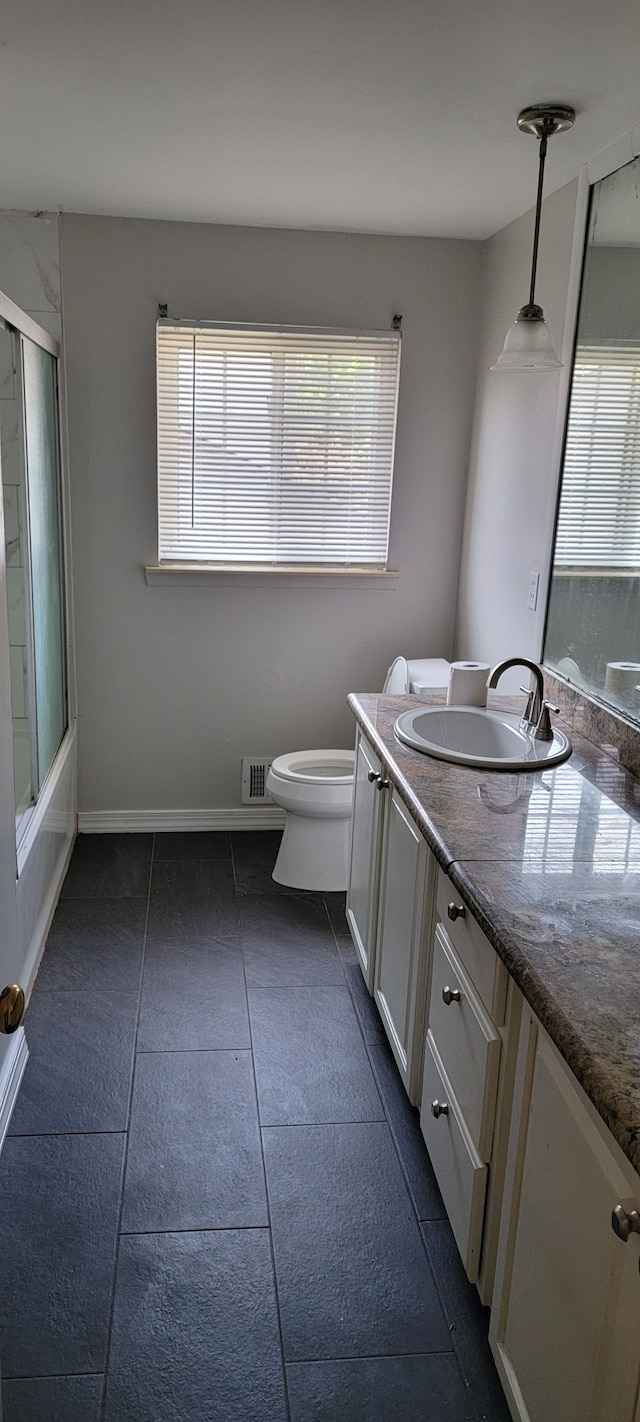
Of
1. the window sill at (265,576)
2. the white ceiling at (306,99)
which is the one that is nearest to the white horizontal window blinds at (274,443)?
the window sill at (265,576)

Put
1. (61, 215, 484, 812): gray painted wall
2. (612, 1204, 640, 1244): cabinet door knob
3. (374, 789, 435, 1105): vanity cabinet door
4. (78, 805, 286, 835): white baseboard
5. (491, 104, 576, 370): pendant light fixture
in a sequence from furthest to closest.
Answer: (78, 805, 286, 835): white baseboard
(61, 215, 484, 812): gray painted wall
(491, 104, 576, 370): pendant light fixture
(374, 789, 435, 1105): vanity cabinet door
(612, 1204, 640, 1244): cabinet door knob

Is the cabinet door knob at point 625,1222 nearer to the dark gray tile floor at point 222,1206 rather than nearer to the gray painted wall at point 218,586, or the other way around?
the dark gray tile floor at point 222,1206

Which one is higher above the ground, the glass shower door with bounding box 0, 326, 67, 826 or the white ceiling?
the white ceiling

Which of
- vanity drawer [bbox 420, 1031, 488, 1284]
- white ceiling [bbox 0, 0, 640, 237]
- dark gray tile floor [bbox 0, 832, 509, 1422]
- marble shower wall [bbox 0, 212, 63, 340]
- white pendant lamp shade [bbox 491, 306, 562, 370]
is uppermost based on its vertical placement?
white ceiling [bbox 0, 0, 640, 237]

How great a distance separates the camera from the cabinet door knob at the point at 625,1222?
1.07m

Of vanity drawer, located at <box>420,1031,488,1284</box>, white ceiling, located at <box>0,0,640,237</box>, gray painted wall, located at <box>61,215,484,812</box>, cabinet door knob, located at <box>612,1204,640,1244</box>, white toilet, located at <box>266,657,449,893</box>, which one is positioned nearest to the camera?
cabinet door knob, located at <box>612,1204,640,1244</box>

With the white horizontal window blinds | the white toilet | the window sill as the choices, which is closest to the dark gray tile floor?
the white toilet

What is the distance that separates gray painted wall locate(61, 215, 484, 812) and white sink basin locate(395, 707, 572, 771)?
1.27 m

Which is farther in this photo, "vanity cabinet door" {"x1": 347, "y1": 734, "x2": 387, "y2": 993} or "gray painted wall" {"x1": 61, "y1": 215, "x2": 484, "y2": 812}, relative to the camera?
"gray painted wall" {"x1": 61, "y1": 215, "x2": 484, "y2": 812}

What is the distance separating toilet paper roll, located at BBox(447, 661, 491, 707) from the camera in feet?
9.10

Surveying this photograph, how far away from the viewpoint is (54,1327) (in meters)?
1.78

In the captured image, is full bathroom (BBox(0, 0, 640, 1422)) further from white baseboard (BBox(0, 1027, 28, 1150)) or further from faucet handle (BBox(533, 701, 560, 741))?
faucet handle (BBox(533, 701, 560, 741))

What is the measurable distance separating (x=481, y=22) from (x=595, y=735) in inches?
61.4

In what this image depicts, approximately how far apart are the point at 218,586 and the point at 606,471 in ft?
5.50
